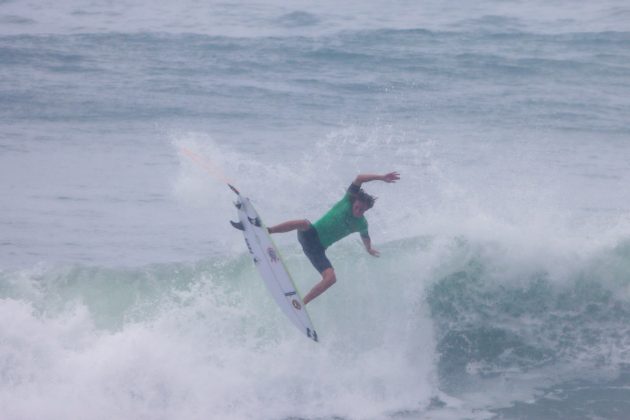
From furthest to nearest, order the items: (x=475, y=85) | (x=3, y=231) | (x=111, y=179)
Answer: (x=475, y=85)
(x=111, y=179)
(x=3, y=231)

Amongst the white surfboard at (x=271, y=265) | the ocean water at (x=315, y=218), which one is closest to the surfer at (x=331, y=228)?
the white surfboard at (x=271, y=265)

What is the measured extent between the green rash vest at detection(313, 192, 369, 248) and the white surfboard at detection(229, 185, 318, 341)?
1.58 ft

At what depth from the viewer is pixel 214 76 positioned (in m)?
19.0

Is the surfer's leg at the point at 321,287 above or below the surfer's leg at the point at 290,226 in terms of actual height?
below

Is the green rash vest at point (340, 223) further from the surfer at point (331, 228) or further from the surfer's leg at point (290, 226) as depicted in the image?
the surfer's leg at point (290, 226)

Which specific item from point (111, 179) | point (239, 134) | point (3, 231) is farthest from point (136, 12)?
point (3, 231)

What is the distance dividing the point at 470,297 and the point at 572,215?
8.38 ft

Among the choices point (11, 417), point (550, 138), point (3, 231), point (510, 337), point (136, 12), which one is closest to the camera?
point (11, 417)

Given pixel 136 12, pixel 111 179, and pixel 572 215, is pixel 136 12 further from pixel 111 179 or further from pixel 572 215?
pixel 572 215

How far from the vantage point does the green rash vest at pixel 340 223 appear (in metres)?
7.26

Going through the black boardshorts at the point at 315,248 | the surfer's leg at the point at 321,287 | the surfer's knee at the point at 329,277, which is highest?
the black boardshorts at the point at 315,248

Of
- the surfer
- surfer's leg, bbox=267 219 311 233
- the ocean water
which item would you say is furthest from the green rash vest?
the ocean water

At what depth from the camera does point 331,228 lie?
730 centimetres

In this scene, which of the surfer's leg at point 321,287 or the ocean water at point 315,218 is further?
the ocean water at point 315,218
